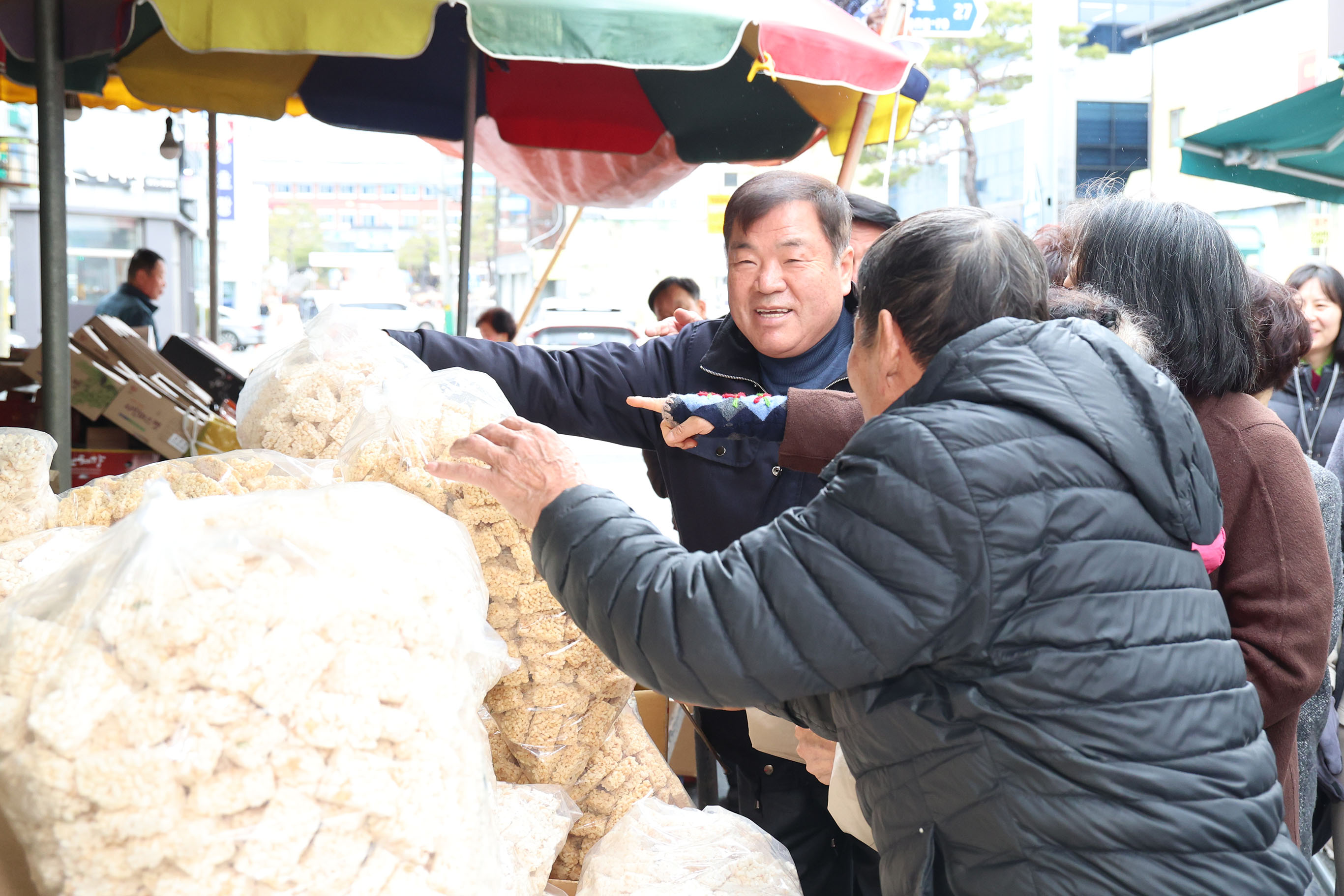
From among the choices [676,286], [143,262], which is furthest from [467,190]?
[143,262]

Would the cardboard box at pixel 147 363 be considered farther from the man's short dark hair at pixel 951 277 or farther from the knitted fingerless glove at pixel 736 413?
the man's short dark hair at pixel 951 277

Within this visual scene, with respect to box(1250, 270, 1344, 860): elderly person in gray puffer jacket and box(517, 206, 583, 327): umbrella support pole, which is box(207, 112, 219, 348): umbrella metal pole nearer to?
box(517, 206, 583, 327): umbrella support pole

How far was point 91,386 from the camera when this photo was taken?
128 inches

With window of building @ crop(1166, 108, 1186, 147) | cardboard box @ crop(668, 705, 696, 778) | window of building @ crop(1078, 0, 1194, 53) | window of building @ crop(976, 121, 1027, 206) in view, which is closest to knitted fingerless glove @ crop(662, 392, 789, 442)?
cardboard box @ crop(668, 705, 696, 778)

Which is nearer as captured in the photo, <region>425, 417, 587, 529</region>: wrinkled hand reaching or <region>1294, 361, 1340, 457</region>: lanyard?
<region>425, 417, 587, 529</region>: wrinkled hand reaching

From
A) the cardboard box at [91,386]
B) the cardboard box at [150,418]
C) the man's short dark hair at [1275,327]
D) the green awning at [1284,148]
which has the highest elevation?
the green awning at [1284,148]

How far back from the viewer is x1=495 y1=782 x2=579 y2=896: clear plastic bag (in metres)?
1.21

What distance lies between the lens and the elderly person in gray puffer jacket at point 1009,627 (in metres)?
0.97

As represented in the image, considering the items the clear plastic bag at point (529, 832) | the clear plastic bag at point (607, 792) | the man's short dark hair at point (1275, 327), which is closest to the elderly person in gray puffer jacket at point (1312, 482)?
the man's short dark hair at point (1275, 327)

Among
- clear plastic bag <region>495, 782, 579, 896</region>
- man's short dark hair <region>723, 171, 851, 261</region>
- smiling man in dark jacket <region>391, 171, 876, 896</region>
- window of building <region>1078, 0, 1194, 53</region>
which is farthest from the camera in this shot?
window of building <region>1078, 0, 1194, 53</region>

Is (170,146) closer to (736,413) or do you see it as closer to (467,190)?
(467,190)

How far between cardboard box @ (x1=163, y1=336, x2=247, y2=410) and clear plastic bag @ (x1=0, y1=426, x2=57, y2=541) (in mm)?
2557

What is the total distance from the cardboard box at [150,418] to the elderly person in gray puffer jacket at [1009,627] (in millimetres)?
2556

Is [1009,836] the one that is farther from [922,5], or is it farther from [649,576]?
[922,5]
